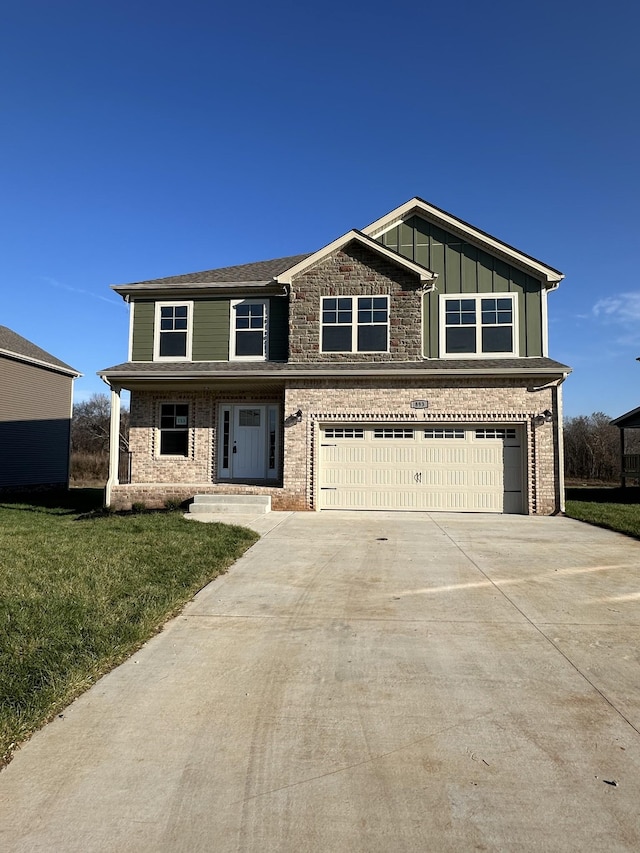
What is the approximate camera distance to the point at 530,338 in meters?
13.8

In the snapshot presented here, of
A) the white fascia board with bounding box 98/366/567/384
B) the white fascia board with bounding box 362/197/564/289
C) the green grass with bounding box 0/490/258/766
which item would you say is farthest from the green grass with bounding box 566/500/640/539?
the green grass with bounding box 0/490/258/766

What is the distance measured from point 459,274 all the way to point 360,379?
425 centimetres

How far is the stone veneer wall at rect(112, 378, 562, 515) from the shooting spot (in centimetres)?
1273

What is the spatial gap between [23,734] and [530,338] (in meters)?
13.8

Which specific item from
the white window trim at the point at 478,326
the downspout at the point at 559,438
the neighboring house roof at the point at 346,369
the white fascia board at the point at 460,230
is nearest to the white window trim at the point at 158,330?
the neighboring house roof at the point at 346,369

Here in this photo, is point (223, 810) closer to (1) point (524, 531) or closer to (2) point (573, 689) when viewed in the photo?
(2) point (573, 689)

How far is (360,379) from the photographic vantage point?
1314 centimetres

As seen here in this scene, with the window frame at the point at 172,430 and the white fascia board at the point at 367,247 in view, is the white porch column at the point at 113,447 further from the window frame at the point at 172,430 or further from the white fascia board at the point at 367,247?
the white fascia board at the point at 367,247

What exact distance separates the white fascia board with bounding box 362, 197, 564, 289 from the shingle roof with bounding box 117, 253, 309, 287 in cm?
267

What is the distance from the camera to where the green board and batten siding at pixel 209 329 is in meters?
14.6

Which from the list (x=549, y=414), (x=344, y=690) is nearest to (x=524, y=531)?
(x=549, y=414)

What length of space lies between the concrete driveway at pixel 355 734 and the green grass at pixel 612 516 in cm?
537

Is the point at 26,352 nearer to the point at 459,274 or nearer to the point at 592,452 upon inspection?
the point at 459,274

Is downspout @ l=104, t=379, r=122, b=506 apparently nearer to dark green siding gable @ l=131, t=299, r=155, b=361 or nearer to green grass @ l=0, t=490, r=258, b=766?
dark green siding gable @ l=131, t=299, r=155, b=361
